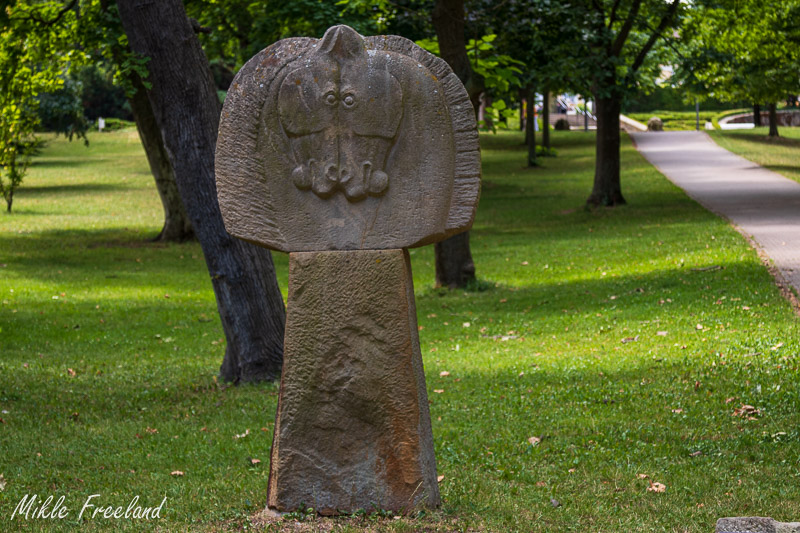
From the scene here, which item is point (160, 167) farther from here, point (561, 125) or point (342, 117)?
point (561, 125)

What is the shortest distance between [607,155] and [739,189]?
4589 millimetres

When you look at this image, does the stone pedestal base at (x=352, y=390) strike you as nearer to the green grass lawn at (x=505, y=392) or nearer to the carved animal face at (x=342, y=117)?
the green grass lawn at (x=505, y=392)

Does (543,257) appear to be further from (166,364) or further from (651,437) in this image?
(651,437)

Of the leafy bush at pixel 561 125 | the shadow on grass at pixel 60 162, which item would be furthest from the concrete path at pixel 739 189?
the shadow on grass at pixel 60 162

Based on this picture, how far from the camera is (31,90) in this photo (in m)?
18.7

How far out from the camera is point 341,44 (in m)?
4.85

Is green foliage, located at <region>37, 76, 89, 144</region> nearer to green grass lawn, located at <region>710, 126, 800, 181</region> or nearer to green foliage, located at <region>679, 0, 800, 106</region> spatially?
green foliage, located at <region>679, 0, 800, 106</region>

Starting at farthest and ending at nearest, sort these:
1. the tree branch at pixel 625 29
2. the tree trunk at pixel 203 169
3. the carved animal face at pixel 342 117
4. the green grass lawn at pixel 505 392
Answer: the tree branch at pixel 625 29 → the tree trunk at pixel 203 169 → the green grass lawn at pixel 505 392 → the carved animal face at pixel 342 117

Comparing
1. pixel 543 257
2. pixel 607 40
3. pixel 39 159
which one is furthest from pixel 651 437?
pixel 39 159

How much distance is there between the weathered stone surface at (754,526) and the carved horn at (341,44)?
9.66ft

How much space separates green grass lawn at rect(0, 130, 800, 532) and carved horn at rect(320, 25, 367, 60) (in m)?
2.45

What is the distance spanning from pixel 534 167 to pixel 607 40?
1657cm

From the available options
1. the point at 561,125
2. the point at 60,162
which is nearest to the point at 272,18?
the point at 60,162

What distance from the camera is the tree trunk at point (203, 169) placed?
8484mm
